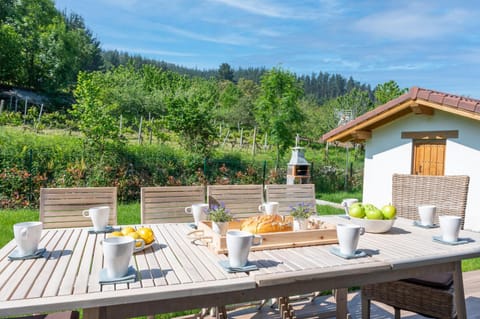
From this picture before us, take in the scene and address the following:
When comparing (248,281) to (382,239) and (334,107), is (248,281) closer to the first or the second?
(382,239)

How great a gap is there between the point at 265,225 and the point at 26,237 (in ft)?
3.77

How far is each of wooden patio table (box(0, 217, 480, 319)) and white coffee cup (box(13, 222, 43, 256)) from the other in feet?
0.24

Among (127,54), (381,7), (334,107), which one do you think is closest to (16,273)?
(381,7)

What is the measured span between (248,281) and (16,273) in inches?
35.8

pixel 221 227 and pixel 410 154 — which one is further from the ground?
pixel 410 154

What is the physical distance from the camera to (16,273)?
4.42 ft

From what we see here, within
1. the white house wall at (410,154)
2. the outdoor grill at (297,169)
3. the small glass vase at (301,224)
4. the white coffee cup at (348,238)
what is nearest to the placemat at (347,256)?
the white coffee cup at (348,238)

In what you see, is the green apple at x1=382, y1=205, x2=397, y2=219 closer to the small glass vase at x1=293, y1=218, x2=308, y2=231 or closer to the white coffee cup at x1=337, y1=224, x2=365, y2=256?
the small glass vase at x1=293, y1=218, x2=308, y2=231

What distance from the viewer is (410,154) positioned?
7480 mm

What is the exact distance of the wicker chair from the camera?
2.04 meters

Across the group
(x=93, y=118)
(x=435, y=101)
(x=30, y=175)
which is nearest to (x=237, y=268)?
(x=435, y=101)

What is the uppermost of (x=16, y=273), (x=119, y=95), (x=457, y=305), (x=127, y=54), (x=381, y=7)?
(x=127, y=54)

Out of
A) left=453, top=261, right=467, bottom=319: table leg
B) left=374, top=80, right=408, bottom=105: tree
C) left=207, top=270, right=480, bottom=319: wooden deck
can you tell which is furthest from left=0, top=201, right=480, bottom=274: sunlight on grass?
left=374, top=80, right=408, bottom=105: tree

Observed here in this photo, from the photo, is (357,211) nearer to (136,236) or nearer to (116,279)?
(136,236)
